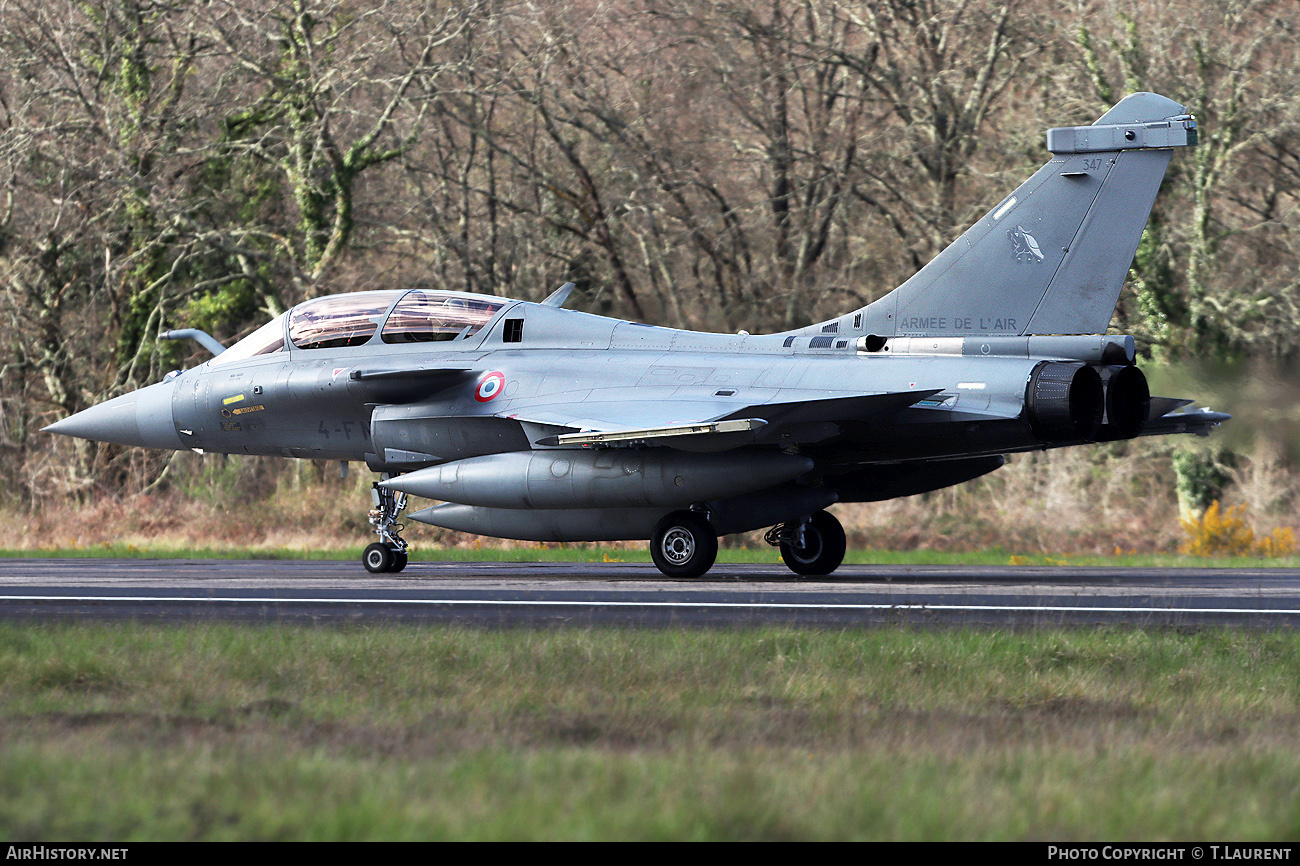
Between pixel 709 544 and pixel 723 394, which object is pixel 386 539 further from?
pixel 723 394

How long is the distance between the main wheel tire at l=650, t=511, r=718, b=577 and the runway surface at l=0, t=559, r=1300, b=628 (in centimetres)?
23

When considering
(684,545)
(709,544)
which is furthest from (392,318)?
(709,544)

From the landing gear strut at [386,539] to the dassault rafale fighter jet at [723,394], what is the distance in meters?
0.03

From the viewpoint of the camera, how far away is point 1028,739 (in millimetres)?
5574

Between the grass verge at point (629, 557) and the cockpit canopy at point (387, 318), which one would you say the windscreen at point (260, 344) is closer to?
the cockpit canopy at point (387, 318)

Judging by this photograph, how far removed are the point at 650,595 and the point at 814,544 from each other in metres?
3.61

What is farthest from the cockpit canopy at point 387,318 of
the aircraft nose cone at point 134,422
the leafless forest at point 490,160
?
the leafless forest at point 490,160

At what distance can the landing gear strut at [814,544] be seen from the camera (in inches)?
610

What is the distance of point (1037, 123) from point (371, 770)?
24485 millimetres

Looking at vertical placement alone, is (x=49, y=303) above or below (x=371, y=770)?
above

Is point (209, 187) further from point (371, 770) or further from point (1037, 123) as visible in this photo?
point (371, 770)

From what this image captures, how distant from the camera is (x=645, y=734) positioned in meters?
5.74

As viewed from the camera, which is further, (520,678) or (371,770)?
(520,678)
